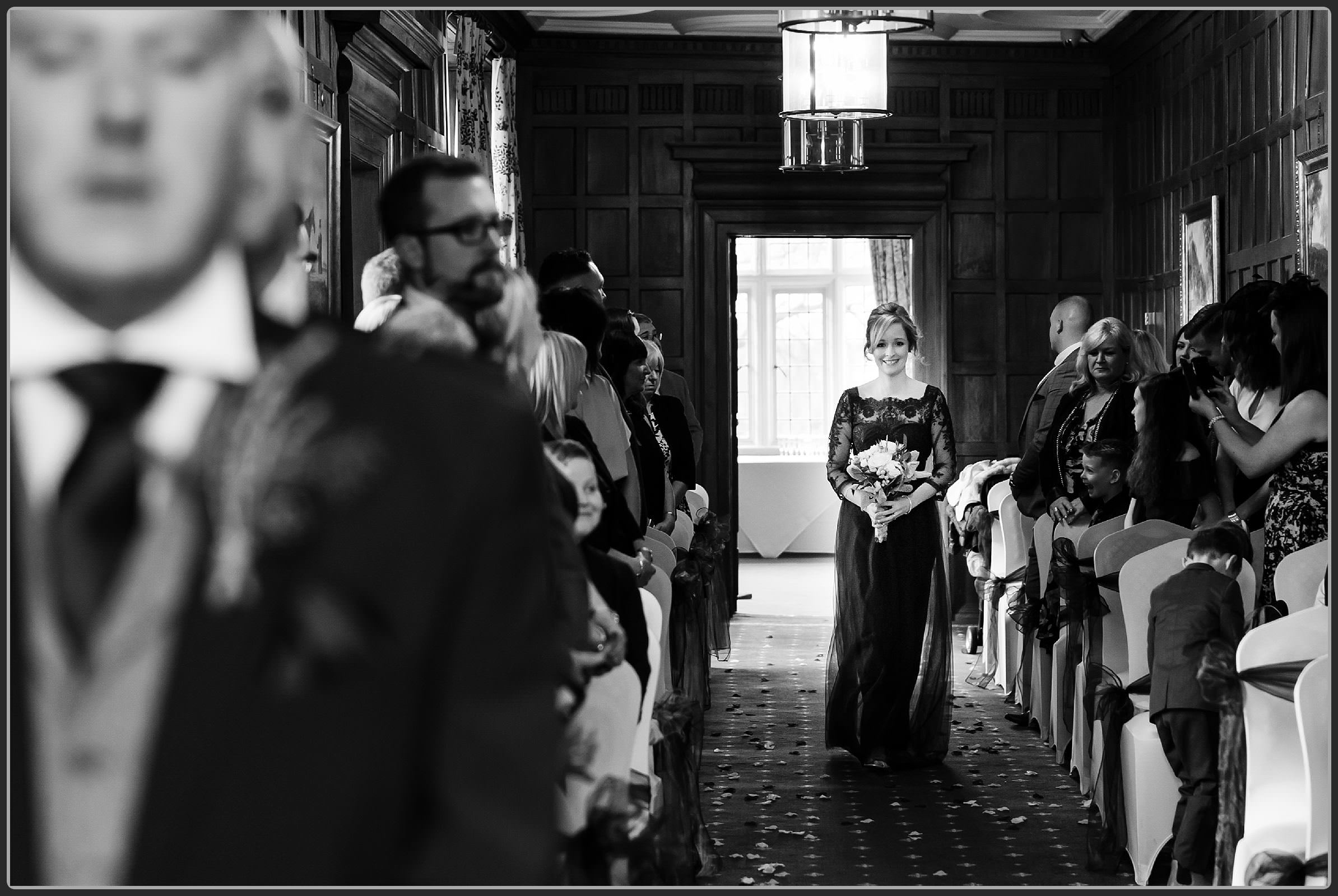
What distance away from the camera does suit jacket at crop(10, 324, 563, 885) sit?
111 centimetres

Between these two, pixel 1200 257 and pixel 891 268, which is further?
pixel 891 268

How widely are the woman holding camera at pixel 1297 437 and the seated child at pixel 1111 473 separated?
1267 millimetres

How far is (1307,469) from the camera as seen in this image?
4734 mm

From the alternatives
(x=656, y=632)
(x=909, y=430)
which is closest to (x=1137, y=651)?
(x=909, y=430)

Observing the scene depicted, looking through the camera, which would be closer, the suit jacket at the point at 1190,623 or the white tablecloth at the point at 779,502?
the suit jacket at the point at 1190,623

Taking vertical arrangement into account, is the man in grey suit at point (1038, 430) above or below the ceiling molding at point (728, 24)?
below

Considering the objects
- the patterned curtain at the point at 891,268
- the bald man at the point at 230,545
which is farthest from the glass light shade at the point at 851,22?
the patterned curtain at the point at 891,268

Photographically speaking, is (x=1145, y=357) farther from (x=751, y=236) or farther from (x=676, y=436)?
(x=751, y=236)

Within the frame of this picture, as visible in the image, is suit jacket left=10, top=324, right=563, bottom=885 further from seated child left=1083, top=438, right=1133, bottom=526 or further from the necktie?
seated child left=1083, top=438, right=1133, bottom=526

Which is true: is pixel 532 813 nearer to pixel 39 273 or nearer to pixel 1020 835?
pixel 39 273

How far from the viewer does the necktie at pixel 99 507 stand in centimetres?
114

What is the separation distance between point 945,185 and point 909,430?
196 inches

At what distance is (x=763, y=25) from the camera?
416 inches

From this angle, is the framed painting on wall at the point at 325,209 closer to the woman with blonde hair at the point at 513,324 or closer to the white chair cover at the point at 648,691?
the white chair cover at the point at 648,691
